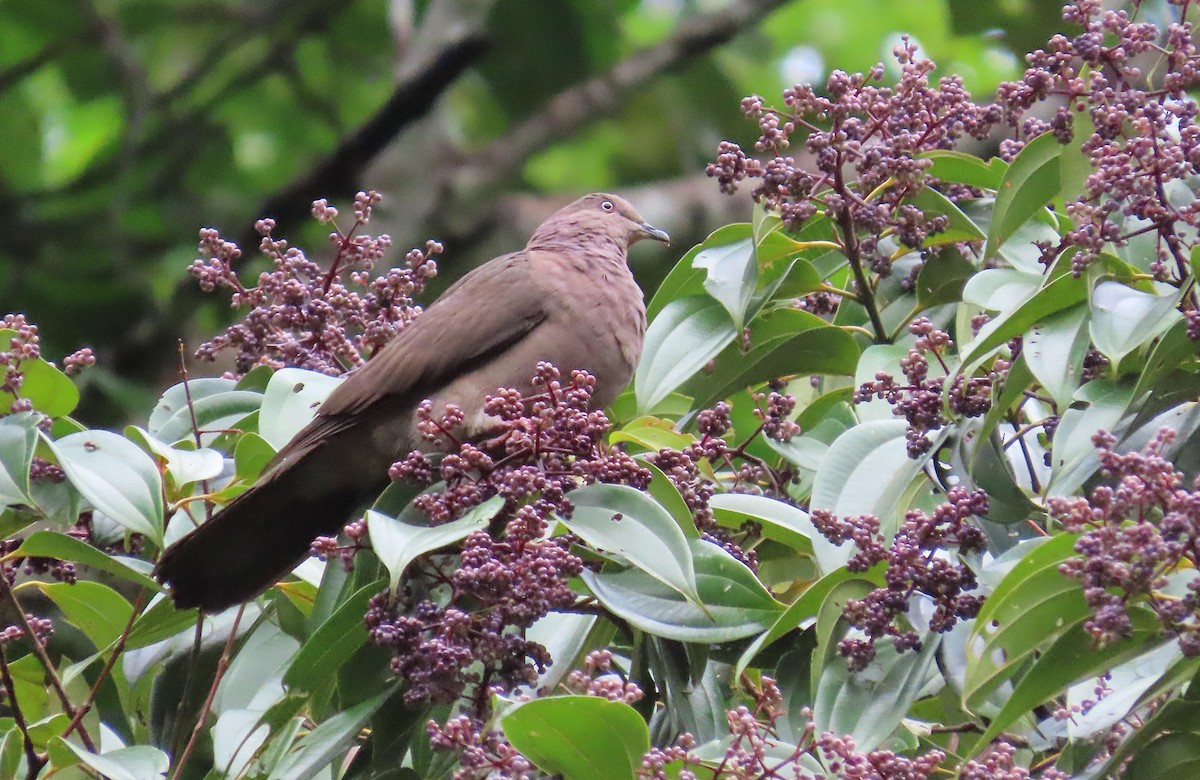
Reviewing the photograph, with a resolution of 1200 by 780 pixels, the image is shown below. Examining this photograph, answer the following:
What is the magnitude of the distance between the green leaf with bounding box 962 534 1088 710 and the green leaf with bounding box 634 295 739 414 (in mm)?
981

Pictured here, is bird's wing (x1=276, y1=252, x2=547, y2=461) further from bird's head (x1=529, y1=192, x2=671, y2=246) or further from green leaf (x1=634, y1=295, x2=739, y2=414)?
green leaf (x1=634, y1=295, x2=739, y2=414)

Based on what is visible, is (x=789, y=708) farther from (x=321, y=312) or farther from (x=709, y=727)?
(x=321, y=312)

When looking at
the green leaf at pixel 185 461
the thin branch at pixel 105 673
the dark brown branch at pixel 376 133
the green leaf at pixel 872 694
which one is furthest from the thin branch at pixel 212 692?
the dark brown branch at pixel 376 133

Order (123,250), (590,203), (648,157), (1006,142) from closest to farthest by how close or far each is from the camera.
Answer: (1006,142), (590,203), (123,250), (648,157)

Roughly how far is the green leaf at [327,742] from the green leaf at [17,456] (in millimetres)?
661

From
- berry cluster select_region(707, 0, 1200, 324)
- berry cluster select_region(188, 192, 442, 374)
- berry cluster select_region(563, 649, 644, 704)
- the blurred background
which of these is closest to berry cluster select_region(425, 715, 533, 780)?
berry cluster select_region(563, 649, 644, 704)

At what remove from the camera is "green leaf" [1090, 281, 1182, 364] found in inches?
90.5

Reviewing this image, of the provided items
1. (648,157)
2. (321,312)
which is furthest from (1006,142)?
(648,157)

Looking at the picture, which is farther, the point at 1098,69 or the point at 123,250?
the point at 123,250

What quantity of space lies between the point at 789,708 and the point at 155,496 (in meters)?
1.16

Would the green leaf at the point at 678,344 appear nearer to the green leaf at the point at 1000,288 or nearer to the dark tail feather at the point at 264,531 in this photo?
the green leaf at the point at 1000,288

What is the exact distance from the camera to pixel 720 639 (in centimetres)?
230

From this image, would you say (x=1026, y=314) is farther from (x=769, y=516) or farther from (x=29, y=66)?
(x=29, y=66)

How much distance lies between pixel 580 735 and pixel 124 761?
841 mm
